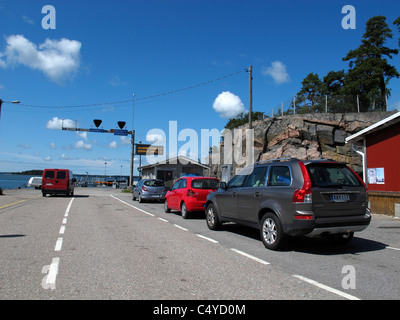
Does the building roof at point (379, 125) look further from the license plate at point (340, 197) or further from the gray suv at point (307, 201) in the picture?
the license plate at point (340, 197)

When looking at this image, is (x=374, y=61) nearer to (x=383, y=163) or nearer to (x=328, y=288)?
(x=383, y=163)

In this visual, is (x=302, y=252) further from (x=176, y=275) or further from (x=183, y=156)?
(x=183, y=156)

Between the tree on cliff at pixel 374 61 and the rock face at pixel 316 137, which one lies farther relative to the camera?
the tree on cliff at pixel 374 61

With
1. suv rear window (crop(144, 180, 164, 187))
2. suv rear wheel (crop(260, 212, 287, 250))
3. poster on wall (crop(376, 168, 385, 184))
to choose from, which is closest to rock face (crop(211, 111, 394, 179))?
poster on wall (crop(376, 168, 385, 184))

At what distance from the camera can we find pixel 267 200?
705 cm

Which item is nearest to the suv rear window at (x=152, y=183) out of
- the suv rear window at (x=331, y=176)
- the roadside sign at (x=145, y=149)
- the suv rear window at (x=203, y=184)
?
the suv rear window at (x=203, y=184)

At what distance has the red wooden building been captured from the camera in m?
13.7

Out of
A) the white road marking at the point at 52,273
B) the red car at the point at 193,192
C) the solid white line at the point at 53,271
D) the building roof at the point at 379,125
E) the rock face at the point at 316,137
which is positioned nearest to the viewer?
the white road marking at the point at 52,273

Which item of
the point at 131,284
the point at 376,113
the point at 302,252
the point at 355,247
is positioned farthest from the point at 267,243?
the point at 376,113

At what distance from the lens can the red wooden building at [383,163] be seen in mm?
13703

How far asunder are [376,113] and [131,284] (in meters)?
26.4

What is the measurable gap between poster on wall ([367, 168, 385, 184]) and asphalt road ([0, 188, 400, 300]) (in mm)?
6987

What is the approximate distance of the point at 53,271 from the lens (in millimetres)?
5188

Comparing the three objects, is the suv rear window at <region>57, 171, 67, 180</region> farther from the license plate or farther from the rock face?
the license plate
